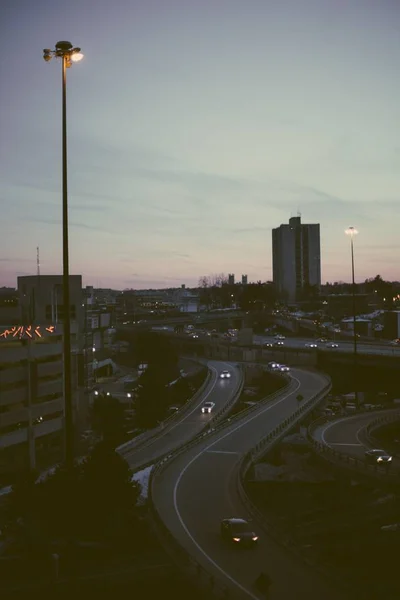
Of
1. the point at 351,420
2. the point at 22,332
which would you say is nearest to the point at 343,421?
the point at 351,420

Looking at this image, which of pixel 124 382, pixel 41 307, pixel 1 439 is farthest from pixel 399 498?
pixel 124 382

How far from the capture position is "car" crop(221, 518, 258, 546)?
11516 millimetres

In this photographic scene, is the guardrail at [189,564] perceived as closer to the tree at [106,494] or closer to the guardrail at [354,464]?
the tree at [106,494]

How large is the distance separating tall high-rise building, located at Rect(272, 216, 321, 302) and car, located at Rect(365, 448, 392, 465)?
414 feet

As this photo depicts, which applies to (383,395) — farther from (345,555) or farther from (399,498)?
(345,555)

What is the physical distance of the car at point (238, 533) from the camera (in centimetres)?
1152

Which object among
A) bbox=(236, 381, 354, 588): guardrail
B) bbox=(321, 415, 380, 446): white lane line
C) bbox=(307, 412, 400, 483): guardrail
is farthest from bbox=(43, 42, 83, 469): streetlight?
bbox=(321, 415, 380, 446): white lane line

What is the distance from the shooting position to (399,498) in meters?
16.7

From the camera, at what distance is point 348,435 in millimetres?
24438

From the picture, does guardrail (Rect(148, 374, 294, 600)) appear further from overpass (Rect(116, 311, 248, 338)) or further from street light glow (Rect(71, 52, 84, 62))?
overpass (Rect(116, 311, 248, 338))

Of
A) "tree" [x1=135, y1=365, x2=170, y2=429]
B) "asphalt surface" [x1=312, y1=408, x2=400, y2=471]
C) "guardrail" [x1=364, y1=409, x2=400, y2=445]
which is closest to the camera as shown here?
"asphalt surface" [x1=312, y1=408, x2=400, y2=471]

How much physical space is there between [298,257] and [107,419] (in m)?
125

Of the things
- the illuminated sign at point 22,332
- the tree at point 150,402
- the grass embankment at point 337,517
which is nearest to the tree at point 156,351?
the tree at point 150,402

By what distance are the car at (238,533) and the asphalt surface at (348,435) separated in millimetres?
8120
